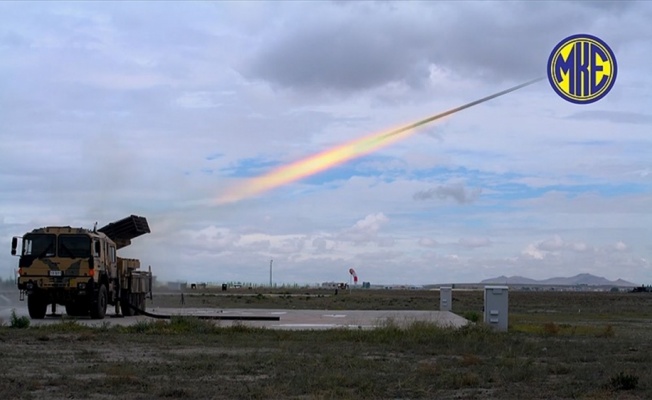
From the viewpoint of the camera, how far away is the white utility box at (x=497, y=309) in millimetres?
29250

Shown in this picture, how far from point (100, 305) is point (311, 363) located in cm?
1660

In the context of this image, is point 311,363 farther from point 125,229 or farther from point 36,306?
point 125,229

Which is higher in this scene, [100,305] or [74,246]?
[74,246]

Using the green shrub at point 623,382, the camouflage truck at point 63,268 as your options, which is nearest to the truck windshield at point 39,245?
the camouflage truck at point 63,268

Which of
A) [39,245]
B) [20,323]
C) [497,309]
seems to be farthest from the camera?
[39,245]

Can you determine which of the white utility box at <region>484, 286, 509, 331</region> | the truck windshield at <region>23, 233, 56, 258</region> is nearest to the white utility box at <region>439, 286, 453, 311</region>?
the white utility box at <region>484, 286, 509, 331</region>

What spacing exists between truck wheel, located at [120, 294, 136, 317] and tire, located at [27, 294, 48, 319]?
3.80 metres

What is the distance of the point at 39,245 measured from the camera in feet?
104

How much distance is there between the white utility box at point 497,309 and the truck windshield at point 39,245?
15.0 metres

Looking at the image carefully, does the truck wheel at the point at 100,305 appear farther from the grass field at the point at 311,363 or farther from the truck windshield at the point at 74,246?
the grass field at the point at 311,363

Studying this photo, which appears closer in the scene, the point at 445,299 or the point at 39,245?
the point at 39,245

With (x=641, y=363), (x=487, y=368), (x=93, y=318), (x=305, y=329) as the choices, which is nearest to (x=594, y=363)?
(x=641, y=363)

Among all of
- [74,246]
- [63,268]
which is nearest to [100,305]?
[63,268]

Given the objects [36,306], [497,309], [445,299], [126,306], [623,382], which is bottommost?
[126,306]
